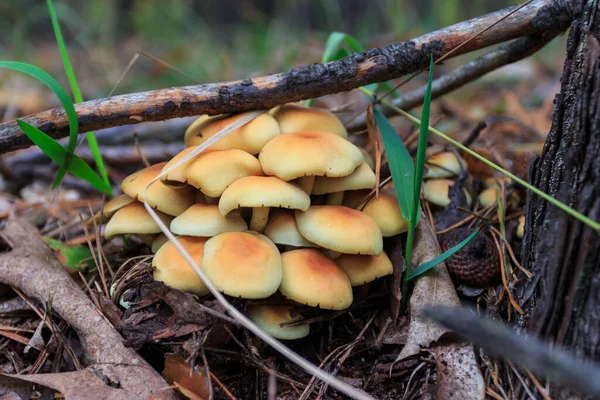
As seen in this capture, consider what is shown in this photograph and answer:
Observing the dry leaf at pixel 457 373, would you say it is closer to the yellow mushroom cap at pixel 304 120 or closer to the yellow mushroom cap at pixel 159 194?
the yellow mushroom cap at pixel 304 120

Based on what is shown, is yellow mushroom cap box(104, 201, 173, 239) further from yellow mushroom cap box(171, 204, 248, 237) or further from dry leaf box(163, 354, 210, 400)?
dry leaf box(163, 354, 210, 400)

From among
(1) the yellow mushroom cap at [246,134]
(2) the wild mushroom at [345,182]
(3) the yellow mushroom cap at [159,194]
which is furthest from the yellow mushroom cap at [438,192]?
(3) the yellow mushroom cap at [159,194]

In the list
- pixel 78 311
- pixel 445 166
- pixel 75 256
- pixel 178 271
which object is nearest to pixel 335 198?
pixel 178 271

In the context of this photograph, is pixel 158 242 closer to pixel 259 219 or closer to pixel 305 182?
pixel 259 219

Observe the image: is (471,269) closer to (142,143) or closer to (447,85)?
(447,85)

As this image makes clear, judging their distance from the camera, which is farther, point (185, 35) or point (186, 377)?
point (185, 35)

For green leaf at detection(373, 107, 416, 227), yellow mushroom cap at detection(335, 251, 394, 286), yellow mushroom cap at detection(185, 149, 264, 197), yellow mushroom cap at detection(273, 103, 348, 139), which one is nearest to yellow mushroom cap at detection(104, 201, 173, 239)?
yellow mushroom cap at detection(185, 149, 264, 197)

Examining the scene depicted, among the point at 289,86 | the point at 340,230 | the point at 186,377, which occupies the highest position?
the point at 289,86
